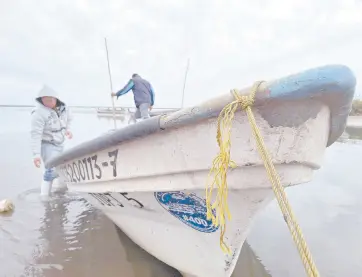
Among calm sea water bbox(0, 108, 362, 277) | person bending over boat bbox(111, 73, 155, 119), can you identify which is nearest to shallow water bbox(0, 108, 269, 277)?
calm sea water bbox(0, 108, 362, 277)

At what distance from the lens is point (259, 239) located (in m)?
3.59

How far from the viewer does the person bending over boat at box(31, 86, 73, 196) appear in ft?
14.3

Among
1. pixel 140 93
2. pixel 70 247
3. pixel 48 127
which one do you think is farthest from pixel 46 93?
pixel 70 247

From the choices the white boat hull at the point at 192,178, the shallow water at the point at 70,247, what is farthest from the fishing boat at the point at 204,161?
the shallow water at the point at 70,247

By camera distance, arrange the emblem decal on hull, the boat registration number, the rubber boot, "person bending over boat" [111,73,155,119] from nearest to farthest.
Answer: the emblem decal on hull < the boat registration number < the rubber boot < "person bending over boat" [111,73,155,119]

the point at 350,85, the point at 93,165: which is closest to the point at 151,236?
the point at 93,165

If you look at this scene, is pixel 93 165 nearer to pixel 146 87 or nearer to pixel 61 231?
pixel 61 231

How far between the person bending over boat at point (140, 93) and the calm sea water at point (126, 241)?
195cm

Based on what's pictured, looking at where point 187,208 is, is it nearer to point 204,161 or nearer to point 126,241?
point 204,161

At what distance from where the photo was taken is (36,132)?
172 inches

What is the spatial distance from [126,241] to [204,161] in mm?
2154

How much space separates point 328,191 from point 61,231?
4841 millimetres

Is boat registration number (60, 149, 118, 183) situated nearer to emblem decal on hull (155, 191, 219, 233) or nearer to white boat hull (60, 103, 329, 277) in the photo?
white boat hull (60, 103, 329, 277)

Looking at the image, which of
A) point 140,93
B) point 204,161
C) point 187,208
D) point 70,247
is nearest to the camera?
point 204,161
